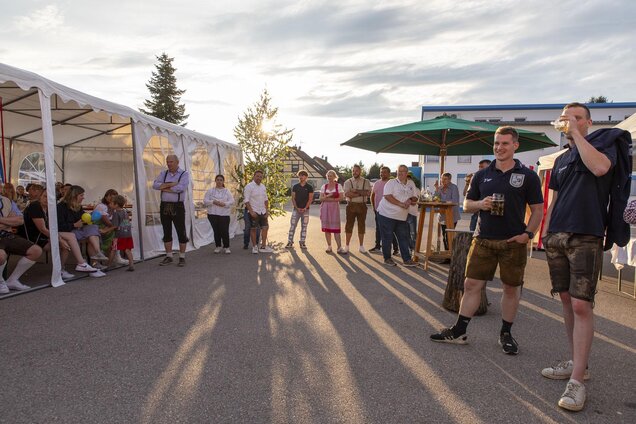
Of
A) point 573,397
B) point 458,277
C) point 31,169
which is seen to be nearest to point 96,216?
point 458,277

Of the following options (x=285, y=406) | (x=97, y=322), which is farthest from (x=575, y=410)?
(x=97, y=322)

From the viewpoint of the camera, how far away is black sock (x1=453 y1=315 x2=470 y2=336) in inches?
145

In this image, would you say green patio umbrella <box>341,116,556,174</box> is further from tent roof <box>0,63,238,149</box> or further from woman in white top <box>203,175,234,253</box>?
tent roof <box>0,63,238,149</box>

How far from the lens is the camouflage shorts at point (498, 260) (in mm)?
3416

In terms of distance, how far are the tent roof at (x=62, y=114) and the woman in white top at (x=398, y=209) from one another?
4.96 meters

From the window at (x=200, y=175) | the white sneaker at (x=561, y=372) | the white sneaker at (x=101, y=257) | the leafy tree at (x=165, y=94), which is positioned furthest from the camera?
the leafy tree at (x=165, y=94)

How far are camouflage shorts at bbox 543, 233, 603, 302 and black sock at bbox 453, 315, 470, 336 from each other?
0.96 m

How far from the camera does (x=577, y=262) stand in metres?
2.73

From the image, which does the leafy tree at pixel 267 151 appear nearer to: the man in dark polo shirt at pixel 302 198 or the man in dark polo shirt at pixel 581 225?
the man in dark polo shirt at pixel 302 198

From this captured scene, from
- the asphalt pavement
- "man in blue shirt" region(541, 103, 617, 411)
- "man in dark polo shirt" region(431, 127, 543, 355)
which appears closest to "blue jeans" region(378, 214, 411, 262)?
the asphalt pavement

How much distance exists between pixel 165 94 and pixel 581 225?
4323 centimetres

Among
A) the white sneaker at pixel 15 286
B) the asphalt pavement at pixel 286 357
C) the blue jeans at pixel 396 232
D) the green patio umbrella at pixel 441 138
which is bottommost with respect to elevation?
the asphalt pavement at pixel 286 357

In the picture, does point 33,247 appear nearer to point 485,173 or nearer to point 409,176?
point 485,173

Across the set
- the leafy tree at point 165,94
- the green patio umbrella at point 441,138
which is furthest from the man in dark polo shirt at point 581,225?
the leafy tree at point 165,94
